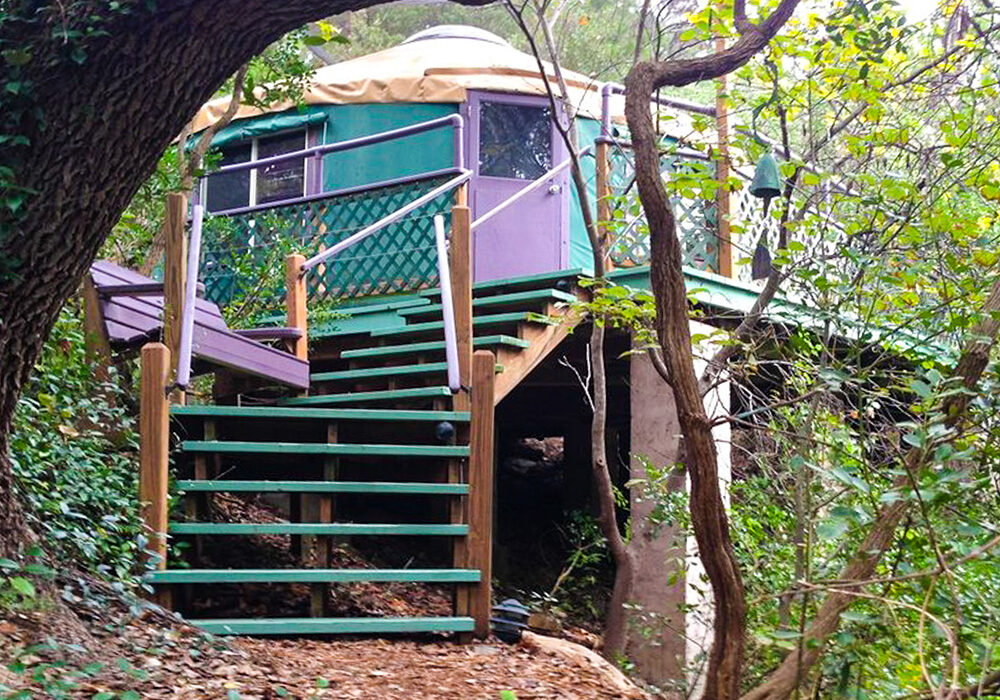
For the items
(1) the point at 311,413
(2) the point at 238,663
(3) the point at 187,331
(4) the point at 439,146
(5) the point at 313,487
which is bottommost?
(2) the point at 238,663

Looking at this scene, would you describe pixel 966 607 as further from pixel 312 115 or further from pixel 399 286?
pixel 312 115

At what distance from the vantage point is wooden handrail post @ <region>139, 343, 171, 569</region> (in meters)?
5.03

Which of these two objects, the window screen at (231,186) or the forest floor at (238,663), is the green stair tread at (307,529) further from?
the window screen at (231,186)

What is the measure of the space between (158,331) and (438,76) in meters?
4.71

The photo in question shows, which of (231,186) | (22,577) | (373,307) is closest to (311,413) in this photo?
(22,577)

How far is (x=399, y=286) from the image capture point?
371 inches

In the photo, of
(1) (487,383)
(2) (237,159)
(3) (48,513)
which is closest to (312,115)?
(2) (237,159)

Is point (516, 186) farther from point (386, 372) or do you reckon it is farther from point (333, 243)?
point (386, 372)

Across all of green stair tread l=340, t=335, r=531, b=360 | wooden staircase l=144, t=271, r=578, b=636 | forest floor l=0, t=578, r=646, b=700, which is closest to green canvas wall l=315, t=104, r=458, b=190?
wooden staircase l=144, t=271, r=578, b=636

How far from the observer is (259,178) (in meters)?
11.6

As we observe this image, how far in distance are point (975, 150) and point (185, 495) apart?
12.3 ft

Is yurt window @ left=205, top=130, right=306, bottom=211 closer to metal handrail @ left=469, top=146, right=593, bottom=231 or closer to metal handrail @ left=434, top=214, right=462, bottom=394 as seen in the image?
metal handrail @ left=469, top=146, right=593, bottom=231

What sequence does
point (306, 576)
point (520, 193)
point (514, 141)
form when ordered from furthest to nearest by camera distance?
point (514, 141) → point (520, 193) → point (306, 576)

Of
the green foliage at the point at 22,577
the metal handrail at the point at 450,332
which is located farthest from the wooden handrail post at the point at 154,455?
the metal handrail at the point at 450,332
